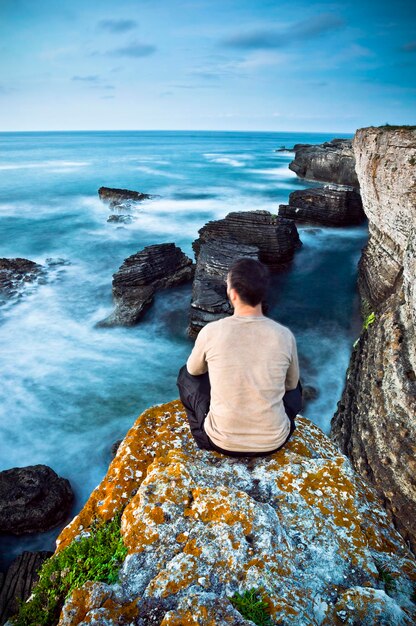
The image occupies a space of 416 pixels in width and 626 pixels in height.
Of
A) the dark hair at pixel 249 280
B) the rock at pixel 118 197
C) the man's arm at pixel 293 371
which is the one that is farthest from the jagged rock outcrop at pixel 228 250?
the rock at pixel 118 197

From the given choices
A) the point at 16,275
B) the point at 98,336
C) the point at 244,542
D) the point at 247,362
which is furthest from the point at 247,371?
the point at 16,275

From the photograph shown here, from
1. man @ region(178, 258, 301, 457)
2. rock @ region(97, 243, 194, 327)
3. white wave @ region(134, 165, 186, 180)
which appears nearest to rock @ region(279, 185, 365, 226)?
rock @ region(97, 243, 194, 327)

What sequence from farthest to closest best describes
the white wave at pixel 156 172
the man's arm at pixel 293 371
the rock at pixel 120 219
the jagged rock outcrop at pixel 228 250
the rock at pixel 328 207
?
the white wave at pixel 156 172 → the rock at pixel 120 219 → the rock at pixel 328 207 → the jagged rock outcrop at pixel 228 250 → the man's arm at pixel 293 371

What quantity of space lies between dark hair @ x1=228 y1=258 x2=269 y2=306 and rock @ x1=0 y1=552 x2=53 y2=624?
5.22m

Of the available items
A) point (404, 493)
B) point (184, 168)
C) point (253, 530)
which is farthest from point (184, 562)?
point (184, 168)

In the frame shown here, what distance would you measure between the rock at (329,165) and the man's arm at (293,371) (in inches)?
1122

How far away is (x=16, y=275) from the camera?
55.3ft

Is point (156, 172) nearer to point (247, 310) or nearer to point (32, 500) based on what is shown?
point (32, 500)

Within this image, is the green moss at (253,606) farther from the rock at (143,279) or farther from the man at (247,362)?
the rock at (143,279)

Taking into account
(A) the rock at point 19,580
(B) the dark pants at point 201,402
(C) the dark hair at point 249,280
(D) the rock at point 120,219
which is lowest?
(A) the rock at point 19,580

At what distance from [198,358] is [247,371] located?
49 cm

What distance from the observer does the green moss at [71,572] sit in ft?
8.24

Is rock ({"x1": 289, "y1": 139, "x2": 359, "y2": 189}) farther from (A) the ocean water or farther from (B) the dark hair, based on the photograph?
(B) the dark hair

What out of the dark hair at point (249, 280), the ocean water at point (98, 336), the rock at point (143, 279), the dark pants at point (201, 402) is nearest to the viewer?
the dark hair at point (249, 280)
